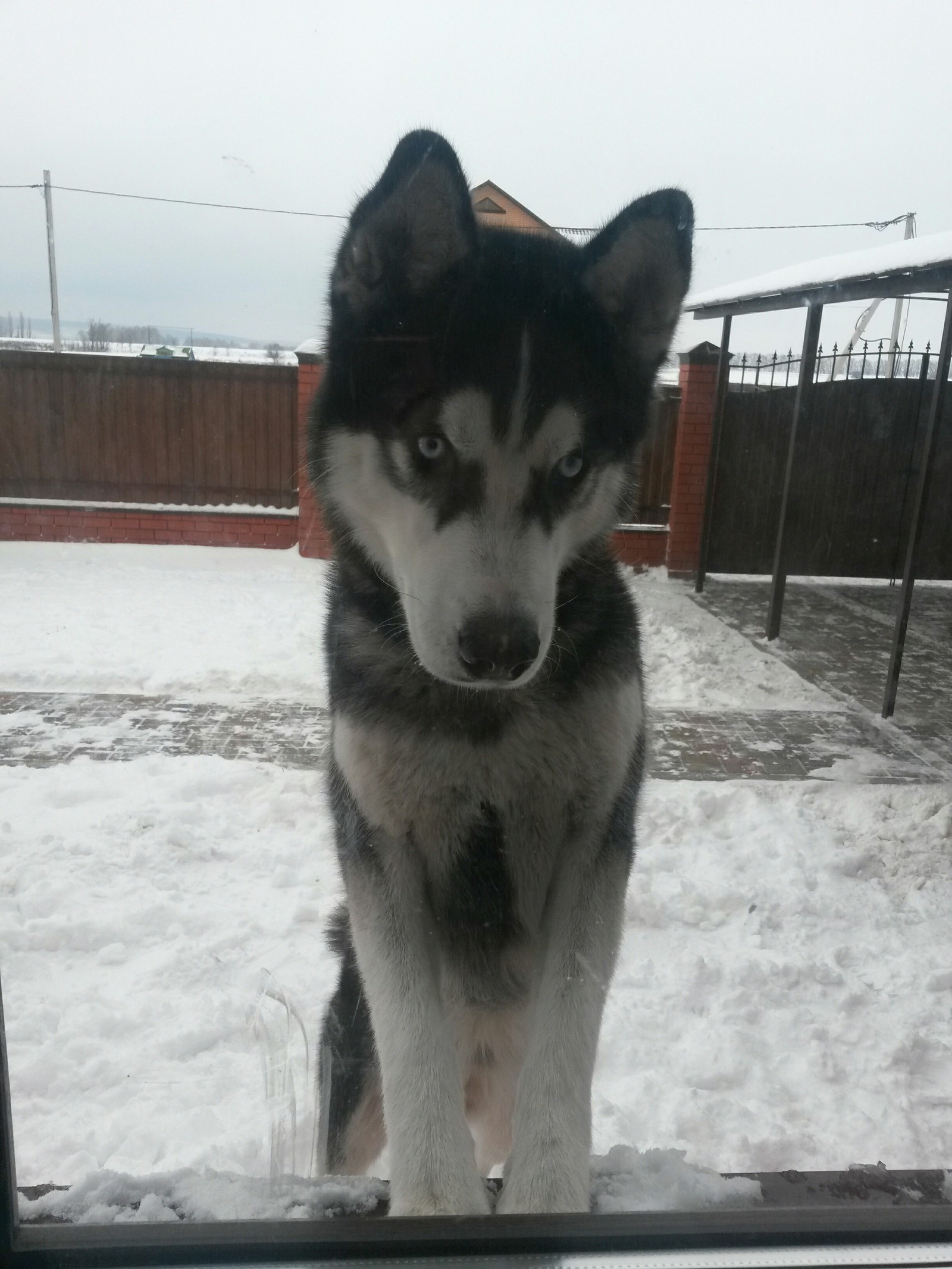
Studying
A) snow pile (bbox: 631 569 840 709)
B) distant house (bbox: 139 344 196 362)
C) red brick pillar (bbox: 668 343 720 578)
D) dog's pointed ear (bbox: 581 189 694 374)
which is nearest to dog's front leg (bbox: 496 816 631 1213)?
dog's pointed ear (bbox: 581 189 694 374)

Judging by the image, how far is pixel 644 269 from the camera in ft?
3.47

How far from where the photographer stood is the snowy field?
136cm

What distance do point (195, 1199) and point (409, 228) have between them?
42.7 inches

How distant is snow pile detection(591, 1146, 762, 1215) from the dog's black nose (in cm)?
58

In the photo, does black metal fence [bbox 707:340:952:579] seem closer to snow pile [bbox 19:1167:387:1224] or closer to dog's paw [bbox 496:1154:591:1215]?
dog's paw [bbox 496:1154:591:1215]

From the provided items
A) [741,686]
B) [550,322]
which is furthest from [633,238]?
[741,686]

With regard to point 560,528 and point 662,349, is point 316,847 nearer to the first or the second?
point 560,528

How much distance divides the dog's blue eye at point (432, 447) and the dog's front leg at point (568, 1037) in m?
0.58

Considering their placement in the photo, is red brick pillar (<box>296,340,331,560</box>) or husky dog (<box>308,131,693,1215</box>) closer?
husky dog (<box>308,131,693,1215</box>)

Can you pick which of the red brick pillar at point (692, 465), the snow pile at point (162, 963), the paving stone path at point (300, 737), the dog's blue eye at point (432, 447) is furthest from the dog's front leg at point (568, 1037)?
the paving stone path at point (300, 737)

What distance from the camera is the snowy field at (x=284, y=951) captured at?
136 cm

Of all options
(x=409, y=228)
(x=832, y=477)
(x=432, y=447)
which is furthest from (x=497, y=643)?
(x=832, y=477)

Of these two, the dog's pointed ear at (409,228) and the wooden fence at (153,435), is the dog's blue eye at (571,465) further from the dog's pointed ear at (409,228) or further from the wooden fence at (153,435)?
the wooden fence at (153,435)

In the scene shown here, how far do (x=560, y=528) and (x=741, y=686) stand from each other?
270 centimetres
